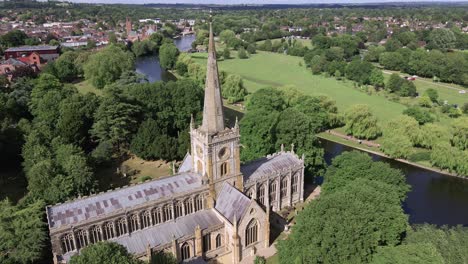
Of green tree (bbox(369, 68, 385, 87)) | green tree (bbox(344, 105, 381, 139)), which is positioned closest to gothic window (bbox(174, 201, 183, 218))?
green tree (bbox(344, 105, 381, 139))

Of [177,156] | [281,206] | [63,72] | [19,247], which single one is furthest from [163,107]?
[63,72]

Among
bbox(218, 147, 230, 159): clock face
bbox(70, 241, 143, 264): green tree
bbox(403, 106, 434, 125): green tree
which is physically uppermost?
bbox(218, 147, 230, 159): clock face

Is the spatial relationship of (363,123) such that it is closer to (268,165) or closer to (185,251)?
(268,165)

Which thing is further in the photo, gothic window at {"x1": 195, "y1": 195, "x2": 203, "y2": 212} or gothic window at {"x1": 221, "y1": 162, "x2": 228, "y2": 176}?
gothic window at {"x1": 221, "y1": 162, "x2": 228, "y2": 176}

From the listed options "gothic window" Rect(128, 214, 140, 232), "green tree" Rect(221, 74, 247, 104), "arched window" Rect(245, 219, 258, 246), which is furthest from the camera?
"green tree" Rect(221, 74, 247, 104)

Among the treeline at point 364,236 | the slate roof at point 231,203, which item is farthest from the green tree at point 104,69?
the treeline at point 364,236

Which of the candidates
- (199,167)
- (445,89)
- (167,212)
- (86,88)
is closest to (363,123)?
(199,167)

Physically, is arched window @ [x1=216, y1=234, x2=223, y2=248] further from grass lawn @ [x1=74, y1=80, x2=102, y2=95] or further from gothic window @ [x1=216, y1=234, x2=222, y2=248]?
grass lawn @ [x1=74, y1=80, x2=102, y2=95]

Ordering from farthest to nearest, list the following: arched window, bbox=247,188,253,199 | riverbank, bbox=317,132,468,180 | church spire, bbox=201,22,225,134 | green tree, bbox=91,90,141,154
Result: 1. green tree, bbox=91,90,141,154
2. riverbank, bbox=317,132,468,180
3. arched window, bbox=247,188,253,199
4. church spire, bbox=201,22,225,134
